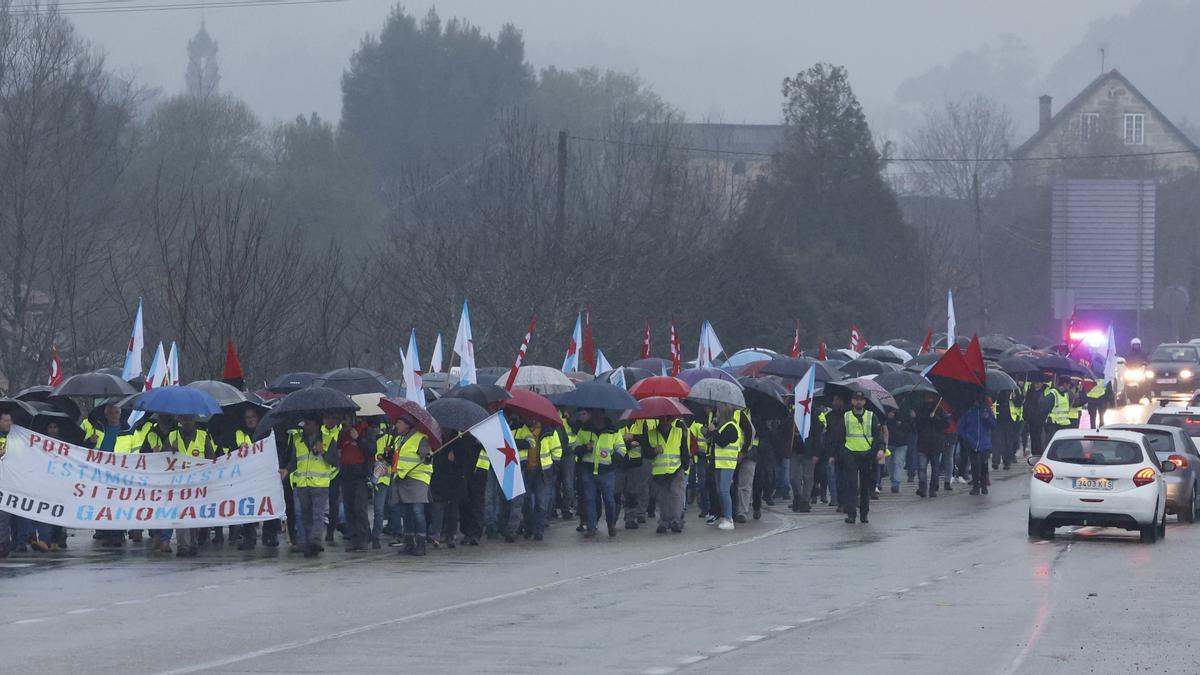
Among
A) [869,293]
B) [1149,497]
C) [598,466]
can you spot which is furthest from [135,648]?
[869,293]

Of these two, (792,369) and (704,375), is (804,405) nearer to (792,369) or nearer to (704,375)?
(704,375)

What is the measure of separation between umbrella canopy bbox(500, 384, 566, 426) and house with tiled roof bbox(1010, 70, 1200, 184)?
10194 centimetres

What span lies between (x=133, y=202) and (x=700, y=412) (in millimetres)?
37325

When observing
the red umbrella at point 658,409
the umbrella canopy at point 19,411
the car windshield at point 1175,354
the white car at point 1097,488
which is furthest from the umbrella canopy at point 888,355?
the umbrella canopy at point 19,411

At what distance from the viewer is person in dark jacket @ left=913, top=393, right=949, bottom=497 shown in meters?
30.9

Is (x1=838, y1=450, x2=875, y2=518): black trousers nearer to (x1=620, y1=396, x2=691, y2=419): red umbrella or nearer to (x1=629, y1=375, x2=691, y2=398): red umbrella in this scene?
(x1=629, y1=375, x2=691, y2=398): red umbrella

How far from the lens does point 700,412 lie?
27.2 m

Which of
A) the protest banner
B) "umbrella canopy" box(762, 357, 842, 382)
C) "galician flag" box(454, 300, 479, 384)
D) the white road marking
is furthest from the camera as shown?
"umbrella canopy" box(762, 357, 842, 382)

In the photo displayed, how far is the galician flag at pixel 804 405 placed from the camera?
2817 cm

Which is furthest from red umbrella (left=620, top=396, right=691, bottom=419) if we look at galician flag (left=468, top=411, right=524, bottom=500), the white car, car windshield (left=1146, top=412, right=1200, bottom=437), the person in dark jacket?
car windshield (left=1146, top=412, right=1200, bottom=437)

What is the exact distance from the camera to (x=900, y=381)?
1250 inches

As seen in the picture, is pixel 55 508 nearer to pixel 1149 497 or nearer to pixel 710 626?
pixel 710 626

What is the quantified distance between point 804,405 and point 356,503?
8271 millimetres

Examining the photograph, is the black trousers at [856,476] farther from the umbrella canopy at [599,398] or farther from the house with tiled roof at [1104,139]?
the house with tiled roof at [1104,139]
